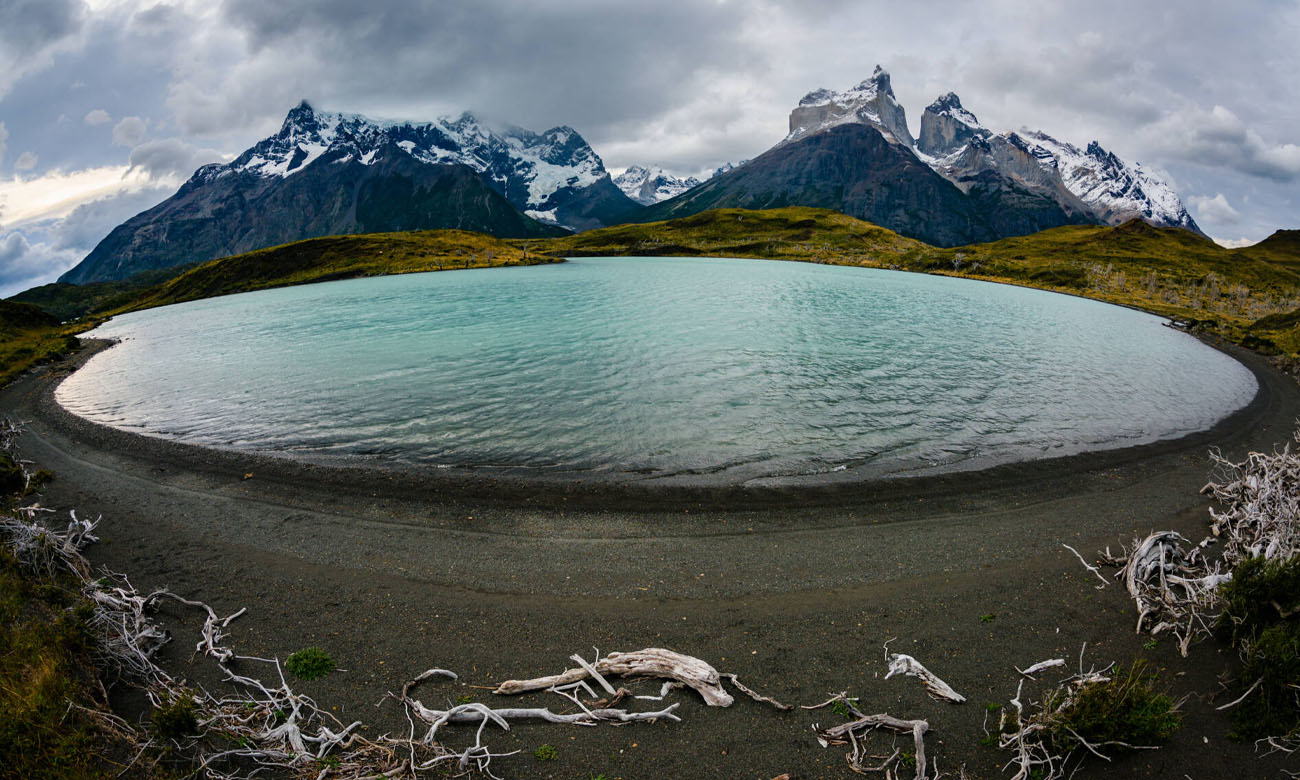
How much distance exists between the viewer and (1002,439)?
30.0m

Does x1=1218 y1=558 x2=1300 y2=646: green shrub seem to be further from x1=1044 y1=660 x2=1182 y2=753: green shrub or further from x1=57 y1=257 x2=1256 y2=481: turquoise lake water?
x1=57 y1=257 x2=1256 y2=481: turquoise lake water

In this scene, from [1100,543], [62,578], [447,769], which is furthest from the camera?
[1100,543]

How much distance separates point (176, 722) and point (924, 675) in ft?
51.9

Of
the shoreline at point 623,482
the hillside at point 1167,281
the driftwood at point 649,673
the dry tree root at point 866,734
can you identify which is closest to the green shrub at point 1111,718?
the dry tree root at point 866,734

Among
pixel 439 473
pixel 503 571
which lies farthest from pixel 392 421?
pixel 503 571

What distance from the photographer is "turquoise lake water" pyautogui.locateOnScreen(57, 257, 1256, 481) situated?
28.1 m

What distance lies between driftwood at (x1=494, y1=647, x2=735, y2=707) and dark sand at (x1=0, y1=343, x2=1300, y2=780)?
306 millimetres

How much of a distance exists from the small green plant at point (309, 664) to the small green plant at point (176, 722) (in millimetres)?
2452

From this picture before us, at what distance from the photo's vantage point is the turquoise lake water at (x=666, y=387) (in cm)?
2808

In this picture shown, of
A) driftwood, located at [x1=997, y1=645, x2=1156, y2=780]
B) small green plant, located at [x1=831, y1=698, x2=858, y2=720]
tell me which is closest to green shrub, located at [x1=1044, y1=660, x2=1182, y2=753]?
driftwood, located at [x1=997, y1=645, x2=1156, y2=780]

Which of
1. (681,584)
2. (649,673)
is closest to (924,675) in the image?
(649,673)

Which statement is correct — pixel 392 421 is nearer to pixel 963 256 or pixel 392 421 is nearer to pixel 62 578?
pixel 62 578

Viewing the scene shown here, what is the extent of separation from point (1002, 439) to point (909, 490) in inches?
448

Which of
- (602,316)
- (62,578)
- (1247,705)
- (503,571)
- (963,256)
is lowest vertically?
(1247,705)
